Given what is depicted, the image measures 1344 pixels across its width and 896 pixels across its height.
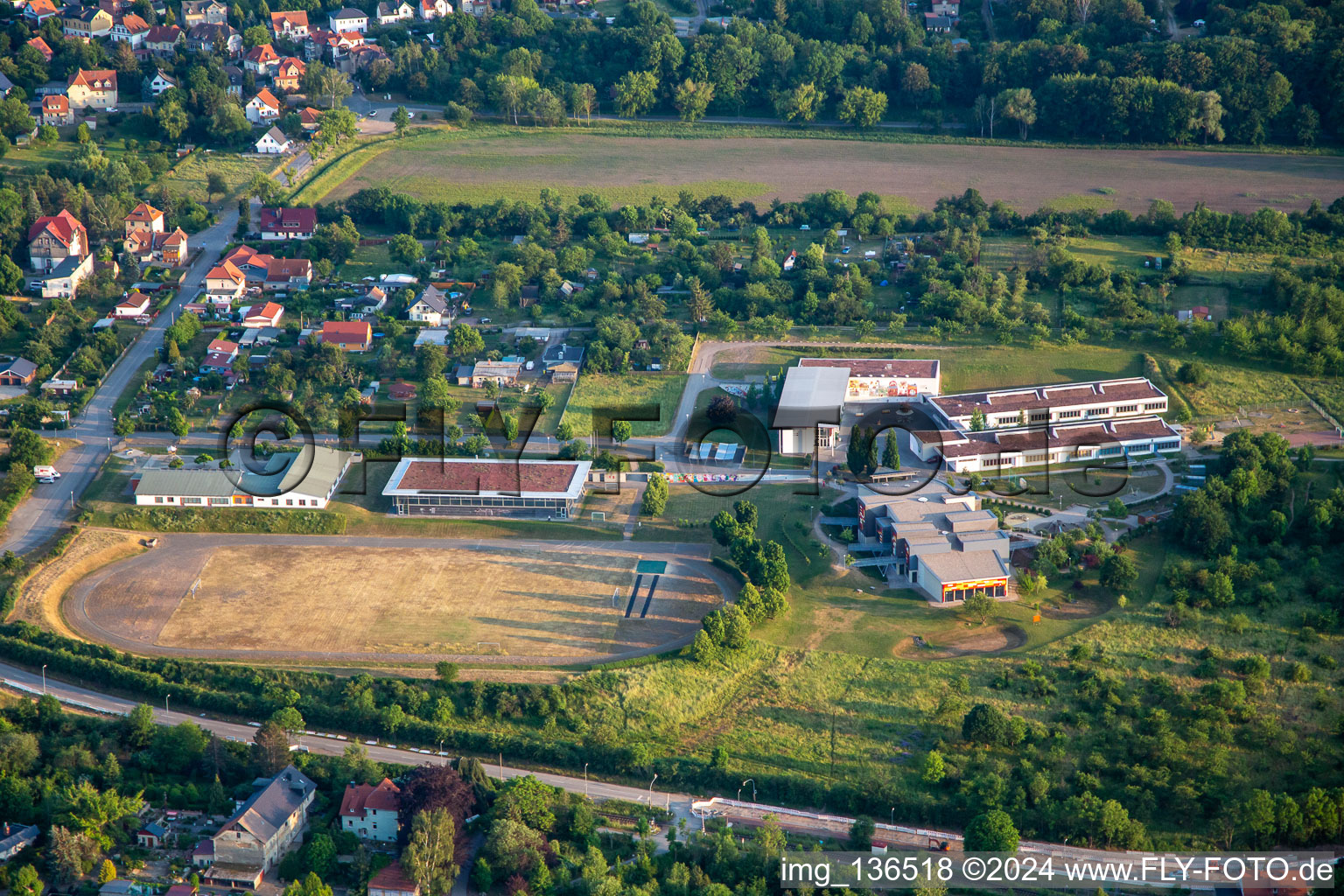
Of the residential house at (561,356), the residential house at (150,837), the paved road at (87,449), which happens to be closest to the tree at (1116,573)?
the residential house at (561,356)

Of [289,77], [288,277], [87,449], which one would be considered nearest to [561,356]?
[288,277]

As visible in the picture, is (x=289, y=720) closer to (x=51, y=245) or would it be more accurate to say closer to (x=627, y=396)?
(x=627, y=396)

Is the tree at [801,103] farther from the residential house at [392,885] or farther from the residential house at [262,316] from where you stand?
the residential house at [392,885]

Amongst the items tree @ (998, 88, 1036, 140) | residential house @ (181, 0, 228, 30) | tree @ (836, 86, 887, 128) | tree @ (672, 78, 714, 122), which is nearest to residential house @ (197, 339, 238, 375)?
tree @ (672, 78, 714, 122)

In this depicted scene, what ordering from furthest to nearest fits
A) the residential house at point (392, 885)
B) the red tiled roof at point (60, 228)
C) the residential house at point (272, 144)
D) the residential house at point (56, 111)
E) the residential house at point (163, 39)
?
the residential house at point (163, 39) → the residential house at point (56, 111) → the residential house at point (272, 144) → the red tiled roof at point (60, 228) → the residential house at point (392, 885)

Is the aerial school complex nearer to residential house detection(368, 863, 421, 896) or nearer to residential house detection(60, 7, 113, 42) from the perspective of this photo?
residential house detection(368, 863, 421, 896)

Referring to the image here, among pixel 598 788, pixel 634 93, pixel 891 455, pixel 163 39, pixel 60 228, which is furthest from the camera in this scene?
pixel 163 39

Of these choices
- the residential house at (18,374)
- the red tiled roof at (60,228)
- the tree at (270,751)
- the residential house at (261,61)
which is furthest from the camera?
the residential house at (261,61)
